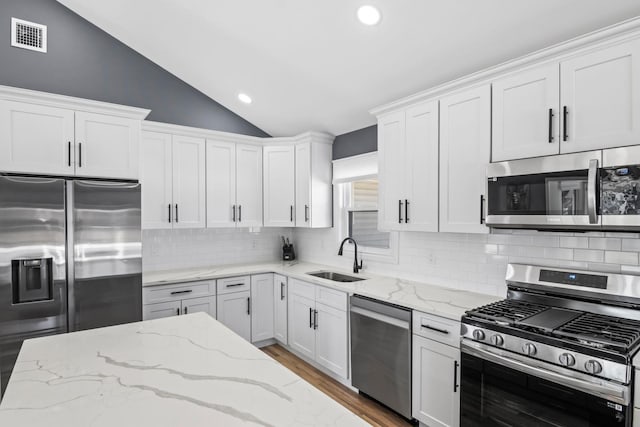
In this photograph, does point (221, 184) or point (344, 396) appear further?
point (221, 184)

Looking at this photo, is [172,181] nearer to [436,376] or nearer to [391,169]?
[391,169]

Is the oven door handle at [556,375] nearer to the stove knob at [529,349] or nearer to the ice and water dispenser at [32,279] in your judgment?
the stove knob at [529,349]

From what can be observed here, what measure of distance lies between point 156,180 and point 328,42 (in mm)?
2217

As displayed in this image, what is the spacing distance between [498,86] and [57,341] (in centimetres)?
290

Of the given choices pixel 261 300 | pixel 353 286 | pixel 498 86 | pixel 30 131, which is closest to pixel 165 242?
pixel 261 300

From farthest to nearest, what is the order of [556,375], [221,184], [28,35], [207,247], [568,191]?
1. [207,247]
2. [221,184]
3. [28,35]
4. [568,191]
5. [556,375]

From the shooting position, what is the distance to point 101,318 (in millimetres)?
2857

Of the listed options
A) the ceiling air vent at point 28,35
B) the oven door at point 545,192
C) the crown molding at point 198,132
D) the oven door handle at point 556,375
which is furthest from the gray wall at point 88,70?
the oven door handle at point 556,375

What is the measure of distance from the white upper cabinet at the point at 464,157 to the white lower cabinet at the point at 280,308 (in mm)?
2027

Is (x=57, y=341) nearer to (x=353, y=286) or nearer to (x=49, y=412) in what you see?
(x=49, y=412)

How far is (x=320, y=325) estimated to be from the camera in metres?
3.47

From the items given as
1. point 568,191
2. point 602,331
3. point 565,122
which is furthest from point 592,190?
point 602,331

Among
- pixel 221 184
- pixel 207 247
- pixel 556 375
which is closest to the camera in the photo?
pixel 556 375

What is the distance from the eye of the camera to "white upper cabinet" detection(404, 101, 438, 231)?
8.99ft
